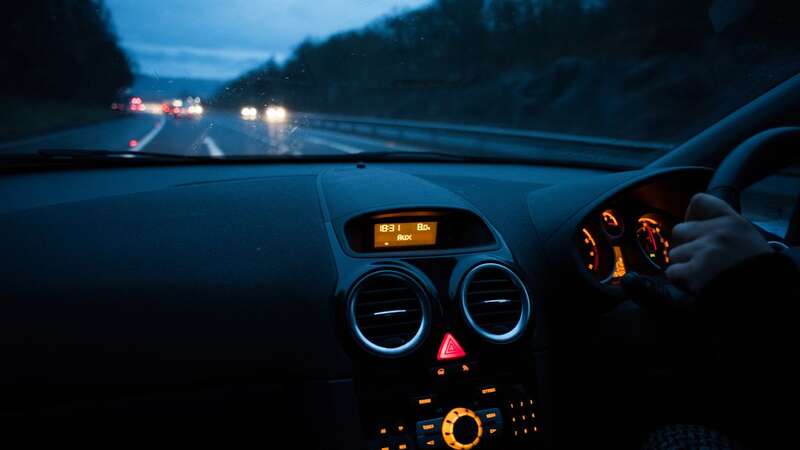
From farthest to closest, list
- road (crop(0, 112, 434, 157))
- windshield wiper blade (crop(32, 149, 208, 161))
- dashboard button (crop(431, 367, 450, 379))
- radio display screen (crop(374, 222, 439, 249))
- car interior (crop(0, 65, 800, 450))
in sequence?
road (crop(0, 112, 434, 157)) < windshield wiper blade (crop(32, 149, 208, 161)) < radio display screen (crop(374, 222, 439, 249)) < dashboard button (crop(431, 367, 450, 379)) < car interior (crop(0, 65, 800, 450))

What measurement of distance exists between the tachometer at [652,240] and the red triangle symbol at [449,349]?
1.14 m

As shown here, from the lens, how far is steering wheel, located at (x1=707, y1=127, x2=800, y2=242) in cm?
178

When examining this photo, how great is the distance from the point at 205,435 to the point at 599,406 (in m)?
1.60

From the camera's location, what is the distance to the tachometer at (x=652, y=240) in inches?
112

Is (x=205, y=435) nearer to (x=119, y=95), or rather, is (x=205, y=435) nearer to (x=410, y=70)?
(x=410, y=70)

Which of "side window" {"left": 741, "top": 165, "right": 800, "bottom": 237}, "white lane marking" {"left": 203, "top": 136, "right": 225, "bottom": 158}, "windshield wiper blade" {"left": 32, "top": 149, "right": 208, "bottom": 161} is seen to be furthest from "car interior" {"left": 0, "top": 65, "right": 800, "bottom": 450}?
"white lane marking" {"left": 203, "top": 136, "right": 225, "bottom": 158}

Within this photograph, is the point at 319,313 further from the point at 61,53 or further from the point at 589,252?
the point at 61,53

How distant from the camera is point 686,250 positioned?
4.49ft

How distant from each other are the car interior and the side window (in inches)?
14.5

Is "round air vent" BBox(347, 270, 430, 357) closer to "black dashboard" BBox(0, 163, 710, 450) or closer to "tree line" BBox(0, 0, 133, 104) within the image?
"black dashboard" BBox(0, 163, 710, 450)

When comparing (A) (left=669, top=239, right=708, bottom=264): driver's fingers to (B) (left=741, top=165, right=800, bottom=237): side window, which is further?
(B) (left=741, top=165, right=800, bottom=237): side window

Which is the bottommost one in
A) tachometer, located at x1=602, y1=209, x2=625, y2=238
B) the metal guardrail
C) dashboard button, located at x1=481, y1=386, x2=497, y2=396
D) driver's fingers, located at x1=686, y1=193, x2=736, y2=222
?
dashboard button, located at x1=481, y1=386, x2=497, y2=396

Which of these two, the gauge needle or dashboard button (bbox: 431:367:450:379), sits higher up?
the gauge needle

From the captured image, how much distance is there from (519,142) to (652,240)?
322 centimetres
